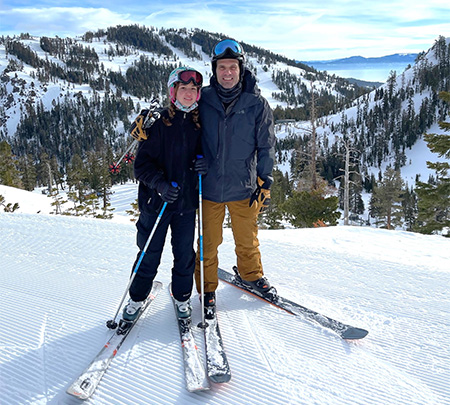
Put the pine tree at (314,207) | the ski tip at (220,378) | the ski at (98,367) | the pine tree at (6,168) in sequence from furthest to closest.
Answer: the pine tree at (6,168) → the pine tree at (314,207) → the ski tip at (220,378) → the ski at (98,367)

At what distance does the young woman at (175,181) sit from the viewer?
275cm

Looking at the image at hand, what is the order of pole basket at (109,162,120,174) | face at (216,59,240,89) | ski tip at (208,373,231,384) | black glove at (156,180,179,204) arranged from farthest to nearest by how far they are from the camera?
1. pole basket at (109,162,120,174)
2. face at (216,59,240,89)
3. black glove at (156,180,179,204)
4. ski tip at (208,373,231,384)

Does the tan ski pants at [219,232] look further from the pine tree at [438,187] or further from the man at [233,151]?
the pine tree at [438,187]

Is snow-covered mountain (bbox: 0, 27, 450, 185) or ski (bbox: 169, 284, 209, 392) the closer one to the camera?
ski (bbox: 169, 284, 209, 392)

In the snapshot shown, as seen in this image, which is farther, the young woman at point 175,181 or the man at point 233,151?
the man at point 233,151

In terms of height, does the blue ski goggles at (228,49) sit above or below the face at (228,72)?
above

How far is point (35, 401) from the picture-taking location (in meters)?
2.25

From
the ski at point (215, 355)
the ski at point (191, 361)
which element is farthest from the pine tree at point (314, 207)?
the ski at point (191, 361)

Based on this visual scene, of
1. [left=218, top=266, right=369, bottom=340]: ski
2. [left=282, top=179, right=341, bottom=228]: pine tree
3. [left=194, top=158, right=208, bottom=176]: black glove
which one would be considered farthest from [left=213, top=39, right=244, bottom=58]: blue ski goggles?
[left=282, top=179, right=341, bottom=228]: pine tree

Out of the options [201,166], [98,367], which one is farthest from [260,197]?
[98,367]

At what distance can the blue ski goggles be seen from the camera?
111 inches

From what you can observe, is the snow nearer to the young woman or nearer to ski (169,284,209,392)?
ski (169,284,209,392)

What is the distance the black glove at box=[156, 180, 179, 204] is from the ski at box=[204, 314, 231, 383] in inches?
47.3

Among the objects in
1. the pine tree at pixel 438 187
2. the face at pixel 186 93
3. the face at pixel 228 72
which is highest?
the face at pixel 228 72
